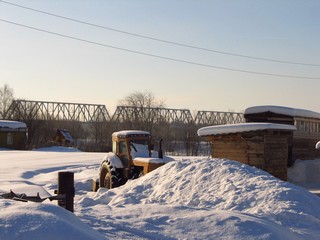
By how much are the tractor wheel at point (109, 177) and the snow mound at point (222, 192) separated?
9.72 ft

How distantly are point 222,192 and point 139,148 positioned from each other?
575cm

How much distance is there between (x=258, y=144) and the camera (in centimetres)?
1878

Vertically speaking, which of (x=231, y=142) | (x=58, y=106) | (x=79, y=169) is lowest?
(x=79, y=169)

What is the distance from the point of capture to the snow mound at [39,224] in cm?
512

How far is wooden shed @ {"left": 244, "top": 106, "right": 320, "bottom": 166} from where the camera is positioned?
80.5ft

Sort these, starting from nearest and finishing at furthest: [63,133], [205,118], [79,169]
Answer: [79,169] < [63,133] < [205,118]

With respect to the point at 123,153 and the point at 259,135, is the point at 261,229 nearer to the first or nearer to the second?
the point at 123,153

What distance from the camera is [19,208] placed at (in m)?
5.80

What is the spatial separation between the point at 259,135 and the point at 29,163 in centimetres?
1679

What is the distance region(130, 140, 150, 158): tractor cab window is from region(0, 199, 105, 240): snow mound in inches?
398

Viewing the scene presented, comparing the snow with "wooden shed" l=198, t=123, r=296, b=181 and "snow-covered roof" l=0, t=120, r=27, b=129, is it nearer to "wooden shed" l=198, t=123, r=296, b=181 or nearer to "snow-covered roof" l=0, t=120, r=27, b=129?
"wooden shed" l=198, t=123, r=296, b=181

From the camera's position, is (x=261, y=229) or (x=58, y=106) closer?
(x=261, y=229)

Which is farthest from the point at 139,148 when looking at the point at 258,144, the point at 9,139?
the point at 9,139

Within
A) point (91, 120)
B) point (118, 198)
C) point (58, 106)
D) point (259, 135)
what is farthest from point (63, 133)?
point (118, 198)
